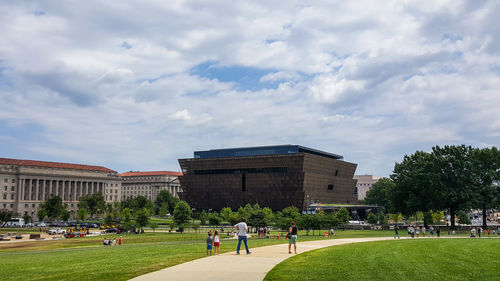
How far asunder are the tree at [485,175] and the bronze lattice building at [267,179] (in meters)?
63.5

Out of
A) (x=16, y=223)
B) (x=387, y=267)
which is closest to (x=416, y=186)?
(x=387, y=267)

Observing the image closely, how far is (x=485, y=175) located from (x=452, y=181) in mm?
6245

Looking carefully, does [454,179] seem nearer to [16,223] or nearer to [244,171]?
[244,171]

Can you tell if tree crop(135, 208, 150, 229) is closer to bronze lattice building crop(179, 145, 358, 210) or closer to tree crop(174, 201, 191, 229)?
tree crop(174, 201, 191, 229)

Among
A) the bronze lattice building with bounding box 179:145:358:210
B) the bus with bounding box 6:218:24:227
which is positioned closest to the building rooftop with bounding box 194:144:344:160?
the bronze lattice building with bounding box 179:145:358:210

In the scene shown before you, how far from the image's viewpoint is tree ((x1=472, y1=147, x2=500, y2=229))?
3073 inches

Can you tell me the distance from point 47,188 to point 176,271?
18282 centimetres

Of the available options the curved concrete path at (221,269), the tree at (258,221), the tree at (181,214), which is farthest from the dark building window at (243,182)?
the curved concrete path at (221,269)

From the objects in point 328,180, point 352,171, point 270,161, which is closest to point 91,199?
point 270,161

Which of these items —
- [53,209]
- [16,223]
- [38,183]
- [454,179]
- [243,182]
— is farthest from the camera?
[38,183]

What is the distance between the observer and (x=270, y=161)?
147 metres

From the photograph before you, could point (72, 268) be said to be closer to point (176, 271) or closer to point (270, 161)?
point (176, 271)

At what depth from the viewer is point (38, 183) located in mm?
176375

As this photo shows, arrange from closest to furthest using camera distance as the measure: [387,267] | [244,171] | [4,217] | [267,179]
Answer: [387,267], [4,217], [267,179], [244,171]
